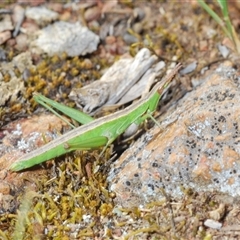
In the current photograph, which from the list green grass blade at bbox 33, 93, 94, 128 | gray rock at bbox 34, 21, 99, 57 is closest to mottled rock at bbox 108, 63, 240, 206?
green grass blade at bbox 33, 93, 94, 128

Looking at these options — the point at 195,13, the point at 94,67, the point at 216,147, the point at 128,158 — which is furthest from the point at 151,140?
the point at 195,13

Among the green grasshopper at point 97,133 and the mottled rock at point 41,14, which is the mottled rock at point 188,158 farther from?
the mottled rock at point 41,14

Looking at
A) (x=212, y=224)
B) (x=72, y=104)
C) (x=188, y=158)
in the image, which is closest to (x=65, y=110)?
(x=72, y=104)

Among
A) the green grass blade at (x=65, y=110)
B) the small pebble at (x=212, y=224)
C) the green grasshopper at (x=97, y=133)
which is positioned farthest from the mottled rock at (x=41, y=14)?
the small pebble at (x=212, y=224)

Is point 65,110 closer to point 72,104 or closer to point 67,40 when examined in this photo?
point 72,104

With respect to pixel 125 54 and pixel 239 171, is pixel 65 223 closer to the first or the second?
pixel 239 171

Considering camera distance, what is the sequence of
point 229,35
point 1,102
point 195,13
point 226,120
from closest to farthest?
point 226,120 < point 1,102 < point 229,35 < point 195,13

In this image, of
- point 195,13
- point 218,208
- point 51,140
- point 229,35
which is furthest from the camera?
point 195,13
